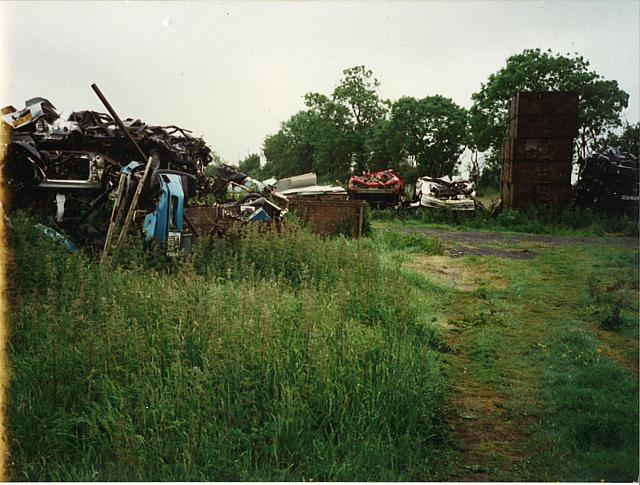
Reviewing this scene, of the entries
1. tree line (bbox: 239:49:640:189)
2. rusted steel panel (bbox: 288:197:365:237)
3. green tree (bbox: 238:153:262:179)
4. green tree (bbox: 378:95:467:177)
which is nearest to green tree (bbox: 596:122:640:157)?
tree line (bbox: 239:49:640:189)

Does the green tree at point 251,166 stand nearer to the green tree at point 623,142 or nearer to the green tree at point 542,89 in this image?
the green tree at point 542,89

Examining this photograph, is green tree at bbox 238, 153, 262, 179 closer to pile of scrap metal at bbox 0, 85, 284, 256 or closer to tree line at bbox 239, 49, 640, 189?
tree line at bbox 239, 49, 640, 189

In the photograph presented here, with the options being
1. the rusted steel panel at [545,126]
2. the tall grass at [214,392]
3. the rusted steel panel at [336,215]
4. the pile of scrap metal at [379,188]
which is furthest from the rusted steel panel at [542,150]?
the tall grass at [214,392]

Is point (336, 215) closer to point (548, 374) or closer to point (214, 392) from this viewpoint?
point (548, 374)

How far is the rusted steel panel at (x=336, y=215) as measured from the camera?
10953mm

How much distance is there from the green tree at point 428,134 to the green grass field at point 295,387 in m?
6.19

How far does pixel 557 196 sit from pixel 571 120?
1.76 m

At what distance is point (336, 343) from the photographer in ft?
13.0

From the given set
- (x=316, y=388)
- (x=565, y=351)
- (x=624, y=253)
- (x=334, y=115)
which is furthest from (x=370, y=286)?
(x=334, y=115)

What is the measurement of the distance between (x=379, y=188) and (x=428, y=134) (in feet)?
11.9

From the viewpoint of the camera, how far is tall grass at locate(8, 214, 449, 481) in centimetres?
301

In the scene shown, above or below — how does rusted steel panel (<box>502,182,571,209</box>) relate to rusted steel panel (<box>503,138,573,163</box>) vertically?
below

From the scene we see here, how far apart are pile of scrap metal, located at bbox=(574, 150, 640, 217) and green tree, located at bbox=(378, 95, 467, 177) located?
258 cm

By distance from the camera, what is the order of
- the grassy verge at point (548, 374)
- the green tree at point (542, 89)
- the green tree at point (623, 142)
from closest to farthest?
the grassy verge at point (548, 374)
the green tree at point (623, 142)
the green tree at point (542, 89)
